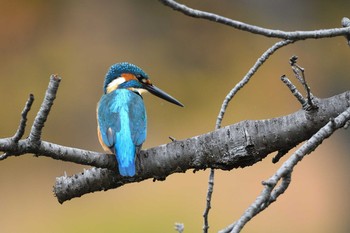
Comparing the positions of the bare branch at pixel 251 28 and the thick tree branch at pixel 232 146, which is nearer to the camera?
the bare branch at pixel 251 28

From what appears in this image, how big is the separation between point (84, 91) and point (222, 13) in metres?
0.97

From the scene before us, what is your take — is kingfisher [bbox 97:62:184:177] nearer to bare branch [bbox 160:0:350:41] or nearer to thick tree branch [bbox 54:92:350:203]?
thick tree branch [bbox 54:92:350:203]

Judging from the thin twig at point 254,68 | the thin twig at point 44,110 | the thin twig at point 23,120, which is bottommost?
the thin twig at point 23,120

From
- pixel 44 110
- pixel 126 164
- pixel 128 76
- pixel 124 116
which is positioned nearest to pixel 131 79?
pixel 128 76

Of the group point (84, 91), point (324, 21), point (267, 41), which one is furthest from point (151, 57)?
point (324, 21)

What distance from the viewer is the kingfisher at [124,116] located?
4.95 feet

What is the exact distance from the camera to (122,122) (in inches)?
67.9

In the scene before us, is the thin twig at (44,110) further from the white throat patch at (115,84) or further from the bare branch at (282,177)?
the white throat patch at (115,84)

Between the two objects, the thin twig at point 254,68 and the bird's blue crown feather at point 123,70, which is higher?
the bird's blue crown feather at point 123,70

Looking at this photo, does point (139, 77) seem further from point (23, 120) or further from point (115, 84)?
point (23, 120)

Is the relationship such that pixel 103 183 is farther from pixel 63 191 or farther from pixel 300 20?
pixel 300 20

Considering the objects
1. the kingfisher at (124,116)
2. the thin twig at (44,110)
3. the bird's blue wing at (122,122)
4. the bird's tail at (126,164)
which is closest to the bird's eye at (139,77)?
the kingfisher at (124,116)

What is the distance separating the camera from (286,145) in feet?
4.57

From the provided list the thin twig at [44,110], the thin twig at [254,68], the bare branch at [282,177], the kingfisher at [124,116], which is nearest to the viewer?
the bare branch at [282,177]
